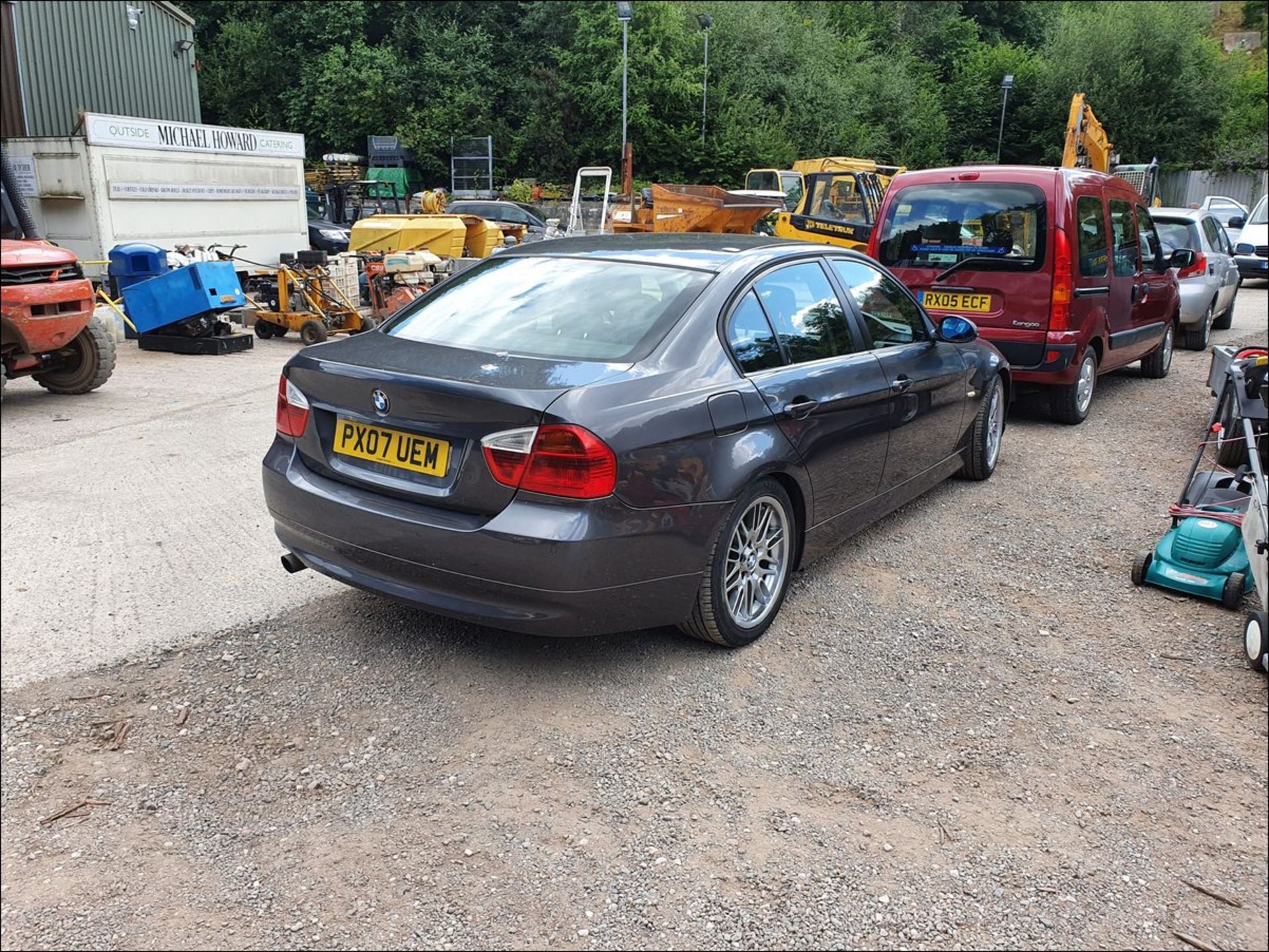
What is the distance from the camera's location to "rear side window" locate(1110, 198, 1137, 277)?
8172 mm

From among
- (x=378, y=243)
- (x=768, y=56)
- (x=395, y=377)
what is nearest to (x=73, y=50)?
(x=378, y=243)

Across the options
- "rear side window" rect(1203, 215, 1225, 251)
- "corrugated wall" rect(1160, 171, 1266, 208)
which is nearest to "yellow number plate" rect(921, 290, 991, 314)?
"rear side window" rect(1203, 215, 1225, 251)

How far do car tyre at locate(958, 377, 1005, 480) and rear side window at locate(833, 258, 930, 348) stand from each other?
0.95 meters

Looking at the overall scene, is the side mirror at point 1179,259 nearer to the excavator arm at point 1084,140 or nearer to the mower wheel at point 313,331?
the mower wheel at point 313,331

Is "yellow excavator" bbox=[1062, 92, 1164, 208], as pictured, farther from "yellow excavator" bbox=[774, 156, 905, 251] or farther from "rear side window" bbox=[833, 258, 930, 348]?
"rear side window" bbox=[833, 258, 930, 348]

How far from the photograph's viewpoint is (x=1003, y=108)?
4188cm

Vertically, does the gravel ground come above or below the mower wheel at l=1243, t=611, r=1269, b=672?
below

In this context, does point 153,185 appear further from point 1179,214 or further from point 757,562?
point 757,562

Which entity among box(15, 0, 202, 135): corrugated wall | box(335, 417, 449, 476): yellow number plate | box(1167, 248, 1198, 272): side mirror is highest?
box(15, 0, 202, 135): corrugated wall

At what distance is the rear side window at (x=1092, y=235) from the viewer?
7.46 meters

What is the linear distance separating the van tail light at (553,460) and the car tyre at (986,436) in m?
3.47

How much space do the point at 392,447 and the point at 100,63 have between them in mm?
20503

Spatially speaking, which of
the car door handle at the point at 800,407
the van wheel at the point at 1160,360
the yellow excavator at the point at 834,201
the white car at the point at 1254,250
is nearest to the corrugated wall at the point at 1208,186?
the white car at the point at 1254,250

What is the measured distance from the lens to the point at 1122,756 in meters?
3.27
